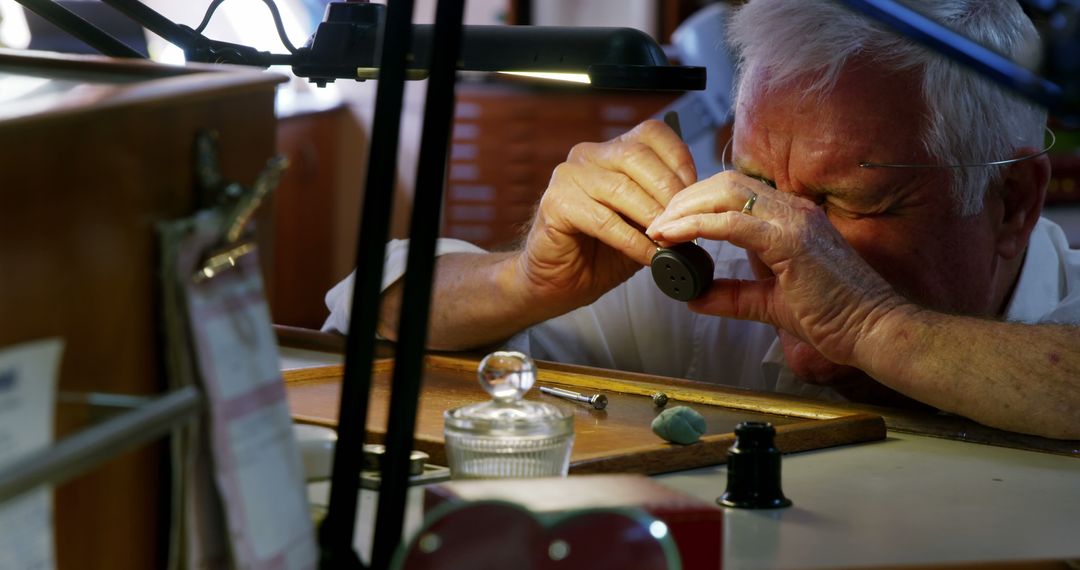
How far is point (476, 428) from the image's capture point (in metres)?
0.79

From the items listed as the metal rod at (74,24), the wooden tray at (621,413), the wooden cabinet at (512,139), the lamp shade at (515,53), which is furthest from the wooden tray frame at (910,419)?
the wooden cabinet at (512,139)

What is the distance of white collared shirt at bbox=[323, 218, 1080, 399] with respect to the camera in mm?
1735

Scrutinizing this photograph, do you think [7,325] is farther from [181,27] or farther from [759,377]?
[759,377]

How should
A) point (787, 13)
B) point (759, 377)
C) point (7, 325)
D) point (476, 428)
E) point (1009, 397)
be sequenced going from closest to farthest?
point (7, 325) < point (476, 428) < point (1009, 397) < point (787, 13) < point (759, 377)

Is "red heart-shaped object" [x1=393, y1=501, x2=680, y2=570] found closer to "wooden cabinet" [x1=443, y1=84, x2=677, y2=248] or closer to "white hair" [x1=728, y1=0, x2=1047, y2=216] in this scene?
"white hair" [x1=728, y1=0, x2=1047, y2=216]

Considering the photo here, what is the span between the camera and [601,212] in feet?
4.90

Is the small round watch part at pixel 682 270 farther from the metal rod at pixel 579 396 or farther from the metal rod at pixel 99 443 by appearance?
the metal rod at pixel 99 443

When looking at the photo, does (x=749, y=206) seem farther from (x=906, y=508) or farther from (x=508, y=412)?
(x=508, y=412)

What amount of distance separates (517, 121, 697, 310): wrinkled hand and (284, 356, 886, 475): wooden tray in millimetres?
178

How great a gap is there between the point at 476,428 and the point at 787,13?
3.07 feet

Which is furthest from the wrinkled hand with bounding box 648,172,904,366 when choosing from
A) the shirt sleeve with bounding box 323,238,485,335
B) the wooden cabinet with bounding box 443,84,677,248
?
the wooden cabinet with bounding box 443,84,677,248

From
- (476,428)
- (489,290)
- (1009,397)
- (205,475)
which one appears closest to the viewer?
(205,475)

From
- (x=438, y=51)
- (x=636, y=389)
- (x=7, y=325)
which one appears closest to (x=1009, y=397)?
(x=636, y=389)

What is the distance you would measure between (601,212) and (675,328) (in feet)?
1.47
